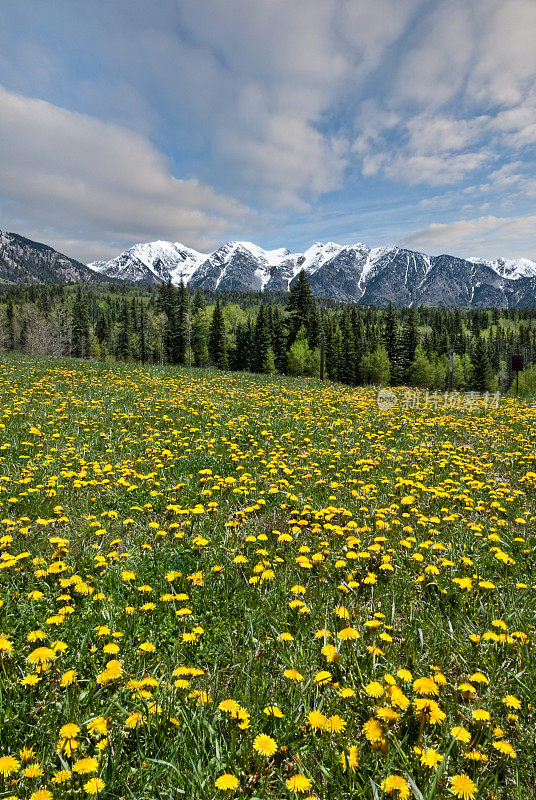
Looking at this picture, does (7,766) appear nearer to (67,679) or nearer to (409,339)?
(67,679)

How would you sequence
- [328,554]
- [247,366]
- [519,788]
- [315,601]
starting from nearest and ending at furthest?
[519,788]
[315,601]
[328,554]
[247,366]

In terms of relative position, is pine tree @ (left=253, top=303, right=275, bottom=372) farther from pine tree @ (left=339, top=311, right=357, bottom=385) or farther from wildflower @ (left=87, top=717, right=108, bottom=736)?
wildflower @ (left=87, top=717, right=108, bottom=736)

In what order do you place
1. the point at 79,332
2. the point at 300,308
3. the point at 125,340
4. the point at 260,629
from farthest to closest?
1. the point at 125,340
2. the point at 79,332
3. the point at 300,308
4. the point at 260,629

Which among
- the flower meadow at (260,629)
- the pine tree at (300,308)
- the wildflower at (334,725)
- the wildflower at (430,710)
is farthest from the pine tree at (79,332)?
the wildflower at (430,710)

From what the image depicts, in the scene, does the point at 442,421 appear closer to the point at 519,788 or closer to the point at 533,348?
the point at 519,788

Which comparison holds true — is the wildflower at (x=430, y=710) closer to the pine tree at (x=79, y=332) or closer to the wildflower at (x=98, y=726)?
the wildflower at (x=98, y=726)

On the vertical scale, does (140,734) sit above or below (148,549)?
below

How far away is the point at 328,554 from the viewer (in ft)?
13.2

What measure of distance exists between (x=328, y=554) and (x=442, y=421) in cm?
850

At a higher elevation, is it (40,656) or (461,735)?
(40,656)

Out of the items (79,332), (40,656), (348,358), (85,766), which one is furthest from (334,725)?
(79,332)

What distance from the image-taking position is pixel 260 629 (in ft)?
10.2

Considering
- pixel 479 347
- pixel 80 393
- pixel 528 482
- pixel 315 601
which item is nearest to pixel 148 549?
pixel 315 601

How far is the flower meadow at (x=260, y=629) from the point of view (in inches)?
79.2
